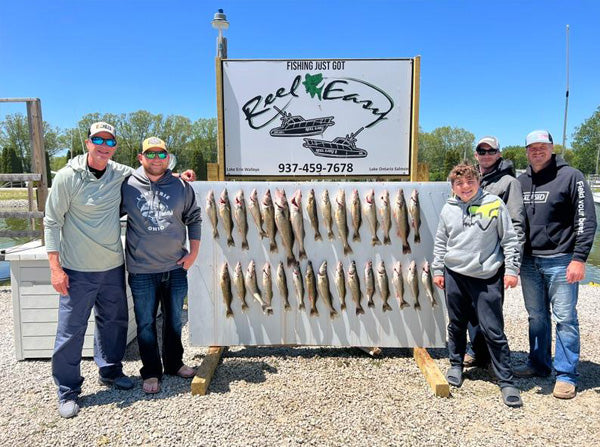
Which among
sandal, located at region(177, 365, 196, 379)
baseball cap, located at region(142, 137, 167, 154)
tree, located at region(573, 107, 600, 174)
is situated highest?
tree, located at region(573, 107, 600, 174)

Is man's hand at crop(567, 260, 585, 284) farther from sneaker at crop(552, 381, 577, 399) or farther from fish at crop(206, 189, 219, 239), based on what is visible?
fish at crop(206, 189, 219, 239)

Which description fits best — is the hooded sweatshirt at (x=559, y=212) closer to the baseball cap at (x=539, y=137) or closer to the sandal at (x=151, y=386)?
the baseball cap at (x=539, y=137)

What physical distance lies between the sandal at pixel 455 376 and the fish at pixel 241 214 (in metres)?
2.33

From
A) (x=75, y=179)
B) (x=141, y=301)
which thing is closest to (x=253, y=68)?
(x=75, y=179)

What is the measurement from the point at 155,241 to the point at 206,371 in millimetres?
1352

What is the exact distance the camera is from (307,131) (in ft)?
14.1

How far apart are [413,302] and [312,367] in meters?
1.24

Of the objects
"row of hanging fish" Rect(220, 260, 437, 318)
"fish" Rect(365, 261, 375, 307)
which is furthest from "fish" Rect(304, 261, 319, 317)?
"fish" Rect(365, 261, 375, 307)

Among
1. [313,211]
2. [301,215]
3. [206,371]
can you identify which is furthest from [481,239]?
[206,371]

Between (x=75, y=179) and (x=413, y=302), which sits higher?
(x=75, y=179)

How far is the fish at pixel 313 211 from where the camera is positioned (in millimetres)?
4031

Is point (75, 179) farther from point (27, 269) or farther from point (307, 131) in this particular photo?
point (307, 131)

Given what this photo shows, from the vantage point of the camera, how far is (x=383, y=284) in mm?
4180

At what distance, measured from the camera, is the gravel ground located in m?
3.06
